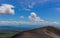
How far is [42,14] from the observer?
11.1 ft

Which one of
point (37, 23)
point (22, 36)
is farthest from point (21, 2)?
point (22, 36)

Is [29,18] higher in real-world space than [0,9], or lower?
lower

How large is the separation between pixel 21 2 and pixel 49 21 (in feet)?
2.75

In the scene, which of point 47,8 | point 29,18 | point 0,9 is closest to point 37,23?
point 29,18

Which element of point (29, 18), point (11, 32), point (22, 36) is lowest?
point (22, 36)

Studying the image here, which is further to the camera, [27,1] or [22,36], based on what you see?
[27,1]

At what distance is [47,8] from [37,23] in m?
0.47

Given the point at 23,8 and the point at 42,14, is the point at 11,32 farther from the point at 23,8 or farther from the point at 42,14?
the point at 42,14

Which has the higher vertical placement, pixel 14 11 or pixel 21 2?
pixel 21 2

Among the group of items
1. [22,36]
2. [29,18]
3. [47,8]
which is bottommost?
[22,36]

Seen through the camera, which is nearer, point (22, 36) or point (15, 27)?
point (22, 36)

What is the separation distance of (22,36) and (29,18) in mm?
979

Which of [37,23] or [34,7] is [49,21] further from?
[34,7]

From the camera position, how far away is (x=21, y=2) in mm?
3352
